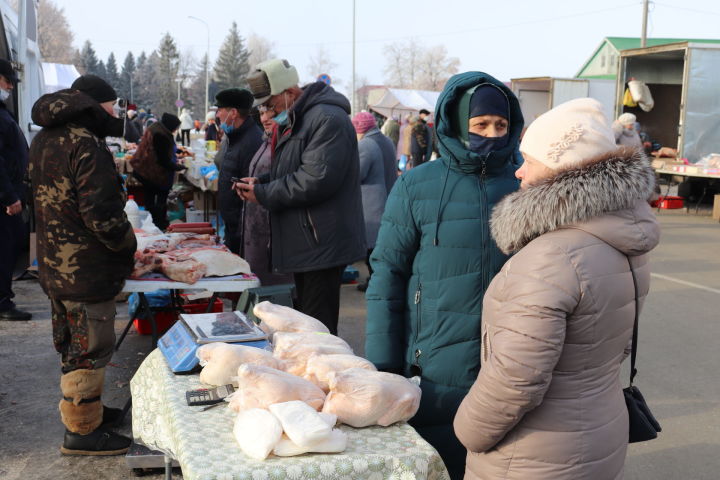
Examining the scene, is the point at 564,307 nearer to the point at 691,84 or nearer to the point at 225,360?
the point at 225,360

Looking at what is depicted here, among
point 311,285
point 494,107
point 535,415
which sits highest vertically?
point 494,107

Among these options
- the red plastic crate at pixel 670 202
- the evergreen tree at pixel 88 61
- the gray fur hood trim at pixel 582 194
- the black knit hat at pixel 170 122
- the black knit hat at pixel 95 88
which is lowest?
the red plastic crate at pixel 670 202

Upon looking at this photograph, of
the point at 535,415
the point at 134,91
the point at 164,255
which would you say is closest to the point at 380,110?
the point at 164,255

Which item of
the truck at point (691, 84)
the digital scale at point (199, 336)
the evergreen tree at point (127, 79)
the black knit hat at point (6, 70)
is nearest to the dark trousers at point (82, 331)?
the digital scale at point (199, 336)

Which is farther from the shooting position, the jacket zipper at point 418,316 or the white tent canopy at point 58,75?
the white tent canopy at point 58,75

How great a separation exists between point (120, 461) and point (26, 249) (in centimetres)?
674

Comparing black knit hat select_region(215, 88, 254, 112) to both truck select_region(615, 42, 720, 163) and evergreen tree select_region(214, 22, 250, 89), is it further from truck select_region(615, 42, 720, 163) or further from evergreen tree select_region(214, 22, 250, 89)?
evergreen tree select_region(214, 22, 250, 89)

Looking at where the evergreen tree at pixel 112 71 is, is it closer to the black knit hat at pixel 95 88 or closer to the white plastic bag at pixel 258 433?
the black knit hat at pixel 95 88

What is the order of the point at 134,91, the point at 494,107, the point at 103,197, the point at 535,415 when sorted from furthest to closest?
the point at 134,91, the point at 103,197, the point at 494,107, the point at 535,415

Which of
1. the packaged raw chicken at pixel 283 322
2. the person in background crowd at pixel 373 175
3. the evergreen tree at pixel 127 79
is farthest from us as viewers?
the evergreen tree at pixel 127 79

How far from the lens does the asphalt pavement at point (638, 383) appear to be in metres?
4.04

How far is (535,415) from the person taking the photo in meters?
2.02

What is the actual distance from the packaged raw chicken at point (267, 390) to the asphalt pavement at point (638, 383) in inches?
76.8

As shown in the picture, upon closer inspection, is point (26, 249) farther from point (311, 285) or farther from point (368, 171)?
point (311, 285)
